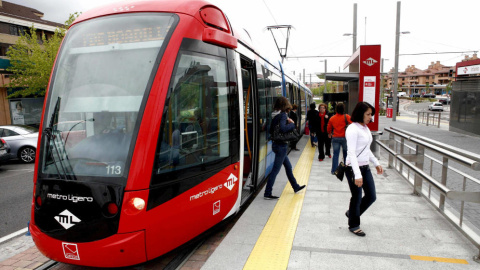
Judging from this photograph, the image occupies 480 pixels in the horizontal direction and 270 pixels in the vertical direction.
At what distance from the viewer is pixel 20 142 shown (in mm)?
12242

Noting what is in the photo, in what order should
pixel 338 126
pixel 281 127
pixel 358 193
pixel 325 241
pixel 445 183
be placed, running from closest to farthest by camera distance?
pixel 325 241, pixel 358 193, pixel 445 183, pixel 281 127, pixel 338 126

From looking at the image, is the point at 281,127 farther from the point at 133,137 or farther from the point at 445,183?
the point at 133,137

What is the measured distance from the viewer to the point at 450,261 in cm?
358

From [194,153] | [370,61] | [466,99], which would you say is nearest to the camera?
[194,153]

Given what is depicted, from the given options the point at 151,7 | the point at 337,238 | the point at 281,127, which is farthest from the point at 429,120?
the point at 151,7

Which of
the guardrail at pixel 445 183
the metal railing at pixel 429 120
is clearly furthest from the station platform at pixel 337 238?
the metal railing at pixel 429 120

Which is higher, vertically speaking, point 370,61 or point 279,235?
point 370,61

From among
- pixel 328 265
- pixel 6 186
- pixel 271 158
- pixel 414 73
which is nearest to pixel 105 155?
pixel 328 265

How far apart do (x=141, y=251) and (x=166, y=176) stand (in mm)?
730

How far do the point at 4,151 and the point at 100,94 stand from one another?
949 centimetres

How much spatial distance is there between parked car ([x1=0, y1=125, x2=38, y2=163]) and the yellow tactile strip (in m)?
10.1

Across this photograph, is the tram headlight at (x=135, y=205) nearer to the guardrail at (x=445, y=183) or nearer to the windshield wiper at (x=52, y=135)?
the windshield wiper at (x=52, y=135)

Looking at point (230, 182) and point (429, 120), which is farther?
point (429, 120)

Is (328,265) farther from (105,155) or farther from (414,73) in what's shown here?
(414,73)
